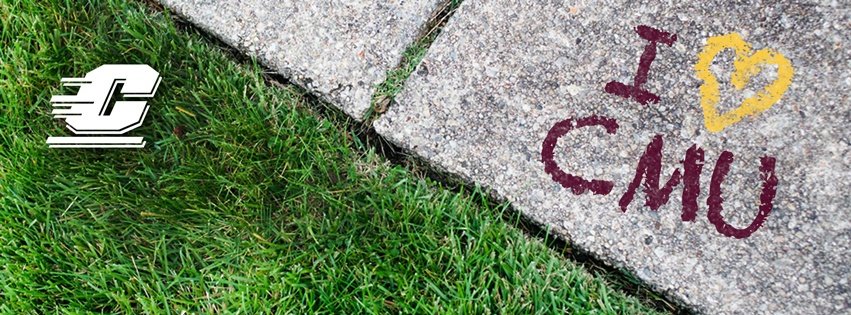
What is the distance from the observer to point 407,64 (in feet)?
6.73

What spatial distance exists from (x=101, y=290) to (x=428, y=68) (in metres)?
0.93

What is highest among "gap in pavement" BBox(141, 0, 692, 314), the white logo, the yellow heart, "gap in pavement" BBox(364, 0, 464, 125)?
the yellow heart

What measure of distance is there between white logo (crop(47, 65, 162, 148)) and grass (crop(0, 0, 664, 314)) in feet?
0.08

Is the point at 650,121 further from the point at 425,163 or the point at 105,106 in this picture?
the point at 105,106

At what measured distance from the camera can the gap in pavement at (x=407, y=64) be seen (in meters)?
2.03

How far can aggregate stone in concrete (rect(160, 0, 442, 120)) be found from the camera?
2.04 metres

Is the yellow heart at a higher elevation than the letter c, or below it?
higher

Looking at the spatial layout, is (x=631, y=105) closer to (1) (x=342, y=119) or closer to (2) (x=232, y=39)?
(1) (x=342, y=119)

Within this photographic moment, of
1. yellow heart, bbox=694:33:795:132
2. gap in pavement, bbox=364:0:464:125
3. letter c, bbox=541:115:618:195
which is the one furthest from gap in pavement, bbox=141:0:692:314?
yellow heart, bbox=694:33:795:132

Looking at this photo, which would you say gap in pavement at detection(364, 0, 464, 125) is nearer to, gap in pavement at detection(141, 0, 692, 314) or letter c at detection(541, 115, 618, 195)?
gap in pavement at detection(141, 0, 692, 314)

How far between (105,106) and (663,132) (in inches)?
53.8

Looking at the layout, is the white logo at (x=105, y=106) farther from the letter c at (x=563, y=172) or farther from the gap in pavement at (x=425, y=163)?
the letter c at (x=563, y=172)

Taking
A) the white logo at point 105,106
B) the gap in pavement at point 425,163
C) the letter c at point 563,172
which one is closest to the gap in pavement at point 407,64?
the gap in pavement at point 425,163

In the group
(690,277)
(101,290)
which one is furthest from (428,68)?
(101,290)
